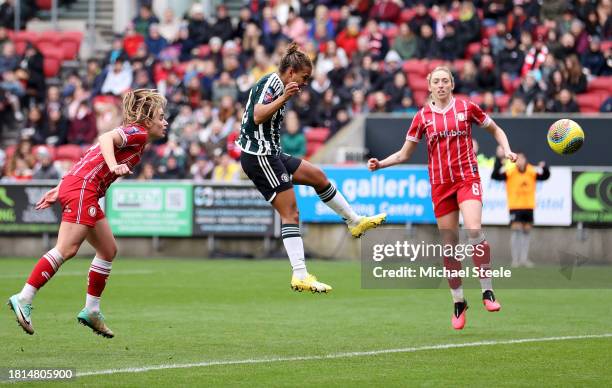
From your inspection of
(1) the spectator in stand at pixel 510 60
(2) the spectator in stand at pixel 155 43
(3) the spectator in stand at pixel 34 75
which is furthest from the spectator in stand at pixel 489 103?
(3) the spectator in stand at pixel 34 75

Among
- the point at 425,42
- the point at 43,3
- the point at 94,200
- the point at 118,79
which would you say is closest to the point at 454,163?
the point at 94,200

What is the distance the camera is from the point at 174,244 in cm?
2392

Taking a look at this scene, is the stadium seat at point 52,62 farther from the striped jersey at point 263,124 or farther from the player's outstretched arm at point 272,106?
the player's outstretched arm at point 272,106

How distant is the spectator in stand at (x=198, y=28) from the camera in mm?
29734

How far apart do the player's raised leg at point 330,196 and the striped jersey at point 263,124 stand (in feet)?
1.27

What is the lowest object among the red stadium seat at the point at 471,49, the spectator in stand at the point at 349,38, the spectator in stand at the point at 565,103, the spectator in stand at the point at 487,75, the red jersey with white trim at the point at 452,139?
the red jersey with white trim at the point at 452,139

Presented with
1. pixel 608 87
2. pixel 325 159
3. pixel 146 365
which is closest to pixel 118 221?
pixel 325 159

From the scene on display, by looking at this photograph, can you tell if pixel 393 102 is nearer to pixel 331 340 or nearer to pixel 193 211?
pixel 193 211

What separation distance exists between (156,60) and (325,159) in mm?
7156

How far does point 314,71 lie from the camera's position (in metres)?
26.5

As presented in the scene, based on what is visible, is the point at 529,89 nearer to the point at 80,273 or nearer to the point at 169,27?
the point at 80,273

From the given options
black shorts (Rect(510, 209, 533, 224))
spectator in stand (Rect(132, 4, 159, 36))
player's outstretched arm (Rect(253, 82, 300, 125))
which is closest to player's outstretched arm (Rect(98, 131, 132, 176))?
player's outstretched arm (Rect(253, 82, 300, 125))

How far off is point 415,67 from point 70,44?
10.3 m

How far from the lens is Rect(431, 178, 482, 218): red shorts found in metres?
11.6
